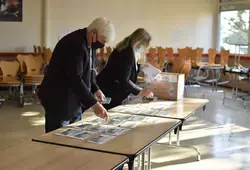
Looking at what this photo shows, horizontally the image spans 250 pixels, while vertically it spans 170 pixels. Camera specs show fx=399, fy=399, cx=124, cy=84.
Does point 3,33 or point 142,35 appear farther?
point 3,33

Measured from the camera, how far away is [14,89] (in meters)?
8.97

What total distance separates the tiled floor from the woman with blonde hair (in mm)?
902

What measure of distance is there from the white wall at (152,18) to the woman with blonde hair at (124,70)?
660 centimetres

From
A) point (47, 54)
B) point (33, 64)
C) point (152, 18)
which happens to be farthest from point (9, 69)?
point (152, 18)

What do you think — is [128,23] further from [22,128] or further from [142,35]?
[142,35]

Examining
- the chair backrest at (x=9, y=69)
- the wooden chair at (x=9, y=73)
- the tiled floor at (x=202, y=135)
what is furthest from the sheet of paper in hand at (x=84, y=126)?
the chair backrest at (x=9, y=69)

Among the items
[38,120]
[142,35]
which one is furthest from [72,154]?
[38,120]

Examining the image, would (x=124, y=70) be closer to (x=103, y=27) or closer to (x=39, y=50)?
(x=103, y=27)

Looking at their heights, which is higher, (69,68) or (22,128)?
(69,68)

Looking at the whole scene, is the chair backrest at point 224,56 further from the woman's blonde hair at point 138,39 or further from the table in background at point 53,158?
the table in background at point 53,158

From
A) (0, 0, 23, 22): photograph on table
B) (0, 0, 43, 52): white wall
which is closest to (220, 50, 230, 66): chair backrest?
(0, 0, 43, 52): white wall

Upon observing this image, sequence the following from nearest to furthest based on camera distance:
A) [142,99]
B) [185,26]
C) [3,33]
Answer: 1. [142,99]
2. [3,33]
3. [185,26]

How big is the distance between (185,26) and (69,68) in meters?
9.61

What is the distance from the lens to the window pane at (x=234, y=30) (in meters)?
11.0
